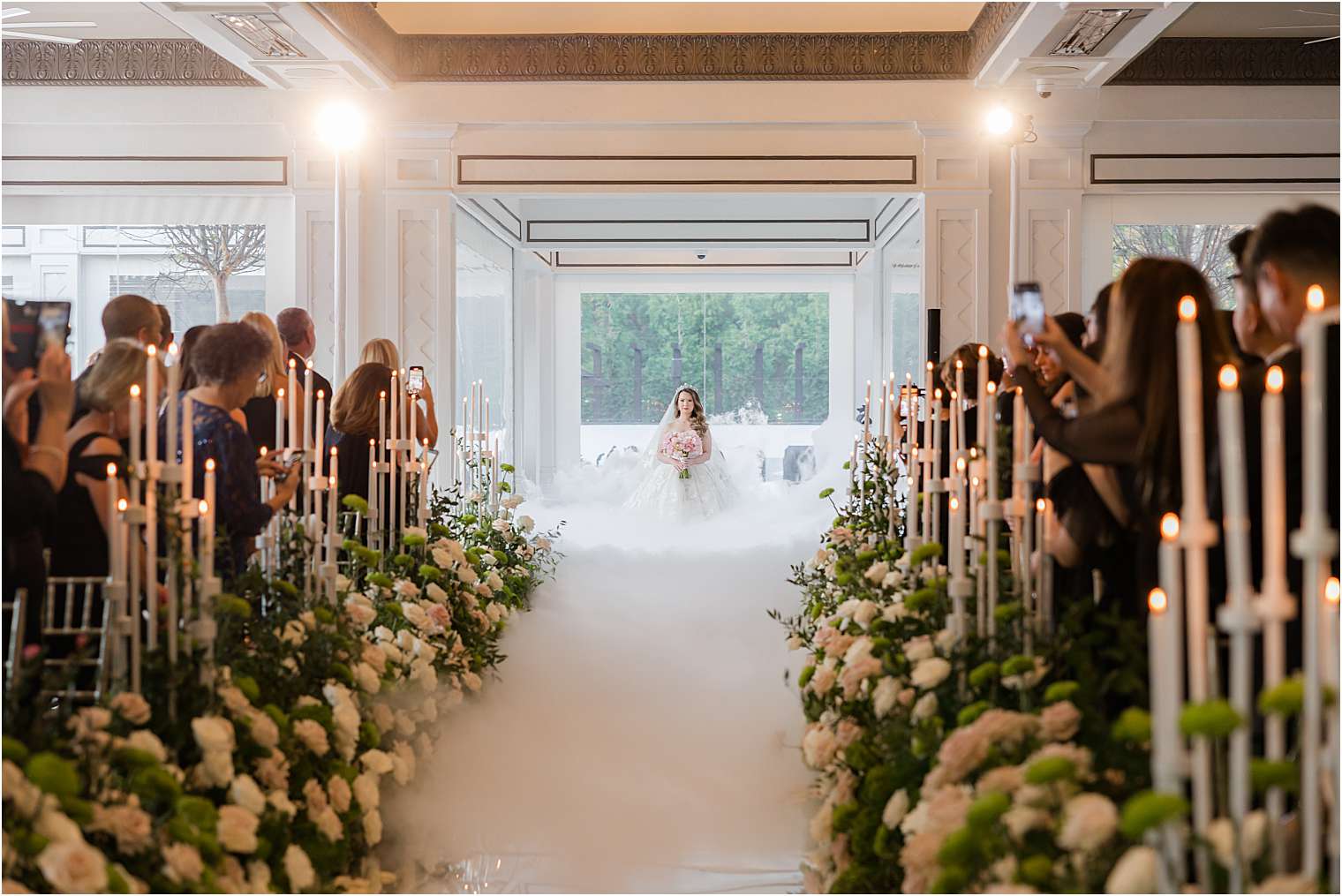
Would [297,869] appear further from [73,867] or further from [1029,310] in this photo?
[1029,310]

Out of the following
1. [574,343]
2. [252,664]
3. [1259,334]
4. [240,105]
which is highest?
[240,105]

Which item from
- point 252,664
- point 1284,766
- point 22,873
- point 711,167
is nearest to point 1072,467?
point 1284,766

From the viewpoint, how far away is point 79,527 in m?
2.66

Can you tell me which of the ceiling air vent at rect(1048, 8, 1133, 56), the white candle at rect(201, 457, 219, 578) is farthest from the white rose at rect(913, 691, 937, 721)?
the ceiling air vent at rect(1048, 8, 1133, 56)

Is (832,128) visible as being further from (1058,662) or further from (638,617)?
(1058,662)

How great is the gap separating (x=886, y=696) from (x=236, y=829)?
3.94ft

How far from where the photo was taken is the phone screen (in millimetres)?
2607

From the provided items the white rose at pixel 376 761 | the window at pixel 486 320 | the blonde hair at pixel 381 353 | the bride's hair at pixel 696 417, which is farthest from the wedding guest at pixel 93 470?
the bride's hair at pixel 696 417

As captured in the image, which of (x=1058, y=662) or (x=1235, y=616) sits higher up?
(x=1235, y=616)

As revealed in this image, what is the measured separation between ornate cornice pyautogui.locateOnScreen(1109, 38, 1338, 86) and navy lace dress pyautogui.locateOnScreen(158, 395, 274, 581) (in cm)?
559

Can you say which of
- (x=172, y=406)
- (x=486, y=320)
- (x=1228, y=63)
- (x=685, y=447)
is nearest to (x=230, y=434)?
(x=172, y=406)

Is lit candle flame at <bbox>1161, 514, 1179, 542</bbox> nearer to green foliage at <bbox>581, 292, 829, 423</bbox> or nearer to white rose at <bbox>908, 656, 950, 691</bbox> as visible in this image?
white rose at <bbox>908, 656, 950, 691</bbox>

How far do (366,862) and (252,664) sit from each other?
0.58 metres

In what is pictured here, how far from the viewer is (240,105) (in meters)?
7.18
